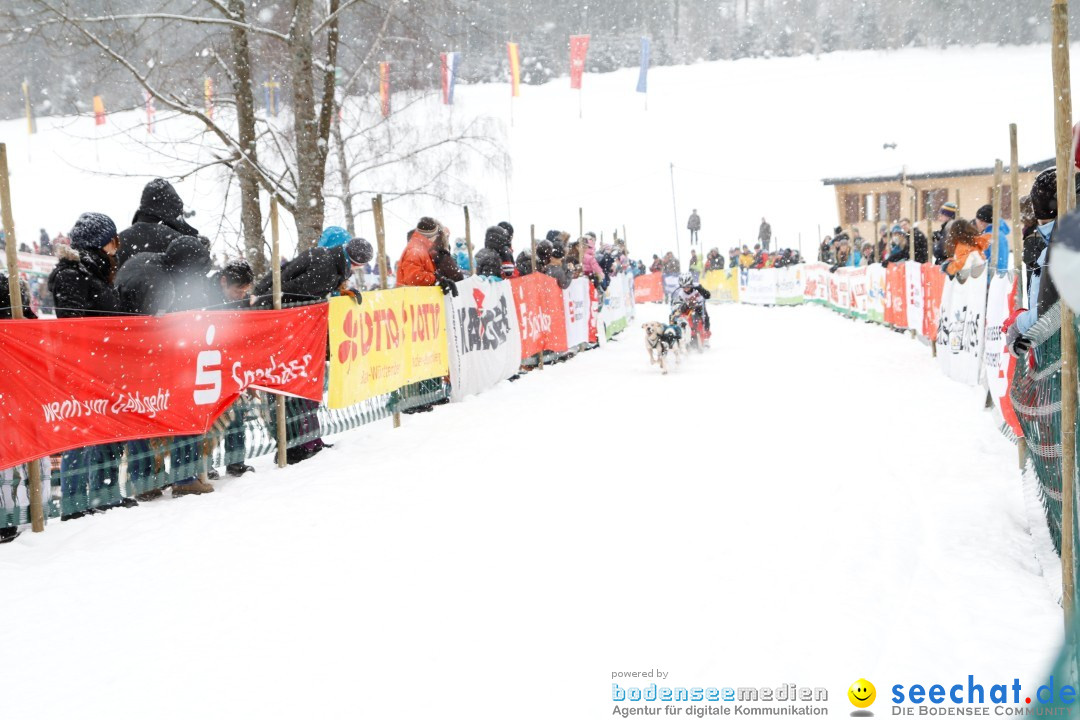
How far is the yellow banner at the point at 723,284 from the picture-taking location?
3450cm

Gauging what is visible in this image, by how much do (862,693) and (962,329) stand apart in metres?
8.00

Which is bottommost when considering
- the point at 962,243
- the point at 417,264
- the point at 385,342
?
the point at 385,342

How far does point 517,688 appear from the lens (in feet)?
11.1

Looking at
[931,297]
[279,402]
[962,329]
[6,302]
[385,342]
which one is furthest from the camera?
[931,297]

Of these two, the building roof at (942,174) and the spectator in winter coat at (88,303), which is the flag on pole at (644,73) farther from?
the spectator in winter coat at (88,303)

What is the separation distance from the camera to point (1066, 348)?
141 inches

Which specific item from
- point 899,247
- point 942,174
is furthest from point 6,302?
point 942,174

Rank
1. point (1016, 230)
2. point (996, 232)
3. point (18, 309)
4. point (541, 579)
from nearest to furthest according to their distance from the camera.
→ point (541, 579) < point (18, 309) < point (1016, 230) < point (996, 232)

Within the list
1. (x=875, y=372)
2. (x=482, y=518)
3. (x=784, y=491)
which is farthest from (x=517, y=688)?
(x=875, y=372)

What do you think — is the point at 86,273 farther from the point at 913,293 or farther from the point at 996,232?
the point at 913,293

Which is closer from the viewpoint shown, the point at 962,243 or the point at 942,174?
the point at 962,243

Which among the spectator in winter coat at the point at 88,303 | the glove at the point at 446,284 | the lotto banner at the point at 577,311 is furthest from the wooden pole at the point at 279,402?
the lotto banner at the point at 577,311

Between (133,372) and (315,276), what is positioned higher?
(315,276)

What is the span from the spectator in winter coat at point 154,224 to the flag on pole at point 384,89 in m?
10.8
